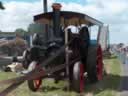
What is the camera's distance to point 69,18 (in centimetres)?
1381

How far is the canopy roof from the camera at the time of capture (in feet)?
44.4

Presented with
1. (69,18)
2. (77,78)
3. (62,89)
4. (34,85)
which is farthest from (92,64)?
(34,85)

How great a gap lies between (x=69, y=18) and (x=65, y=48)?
1615 mm

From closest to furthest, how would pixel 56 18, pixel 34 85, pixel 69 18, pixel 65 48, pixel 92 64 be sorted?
pixel 65 48
pixel 34 85
pixel 56 18
pixel 69 18
pixel 92 64

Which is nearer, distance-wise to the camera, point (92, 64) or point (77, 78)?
point (77, 78)

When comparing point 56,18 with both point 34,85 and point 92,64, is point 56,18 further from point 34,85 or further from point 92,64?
point 34,85

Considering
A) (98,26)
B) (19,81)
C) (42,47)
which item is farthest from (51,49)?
(19,81)

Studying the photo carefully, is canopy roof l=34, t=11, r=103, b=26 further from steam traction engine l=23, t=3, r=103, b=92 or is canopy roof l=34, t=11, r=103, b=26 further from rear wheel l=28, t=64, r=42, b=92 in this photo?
rear wheel l=28, t=64, r=42, b=92

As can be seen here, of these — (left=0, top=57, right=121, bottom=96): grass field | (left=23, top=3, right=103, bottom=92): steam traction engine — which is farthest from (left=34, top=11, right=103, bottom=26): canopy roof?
(left=0, top=57, right=121, bottom=96): grass field

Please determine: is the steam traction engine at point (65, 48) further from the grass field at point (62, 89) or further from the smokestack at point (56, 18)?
the grass field at point (62, 89)

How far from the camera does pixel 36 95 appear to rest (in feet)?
39.6

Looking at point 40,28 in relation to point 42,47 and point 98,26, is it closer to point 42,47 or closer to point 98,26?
point 98,26

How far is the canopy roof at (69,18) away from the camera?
44.4 ft

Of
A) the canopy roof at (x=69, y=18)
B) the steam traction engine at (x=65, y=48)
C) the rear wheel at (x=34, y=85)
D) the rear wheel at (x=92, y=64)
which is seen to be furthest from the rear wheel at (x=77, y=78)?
the canopy roof at (x=69, y=18)
